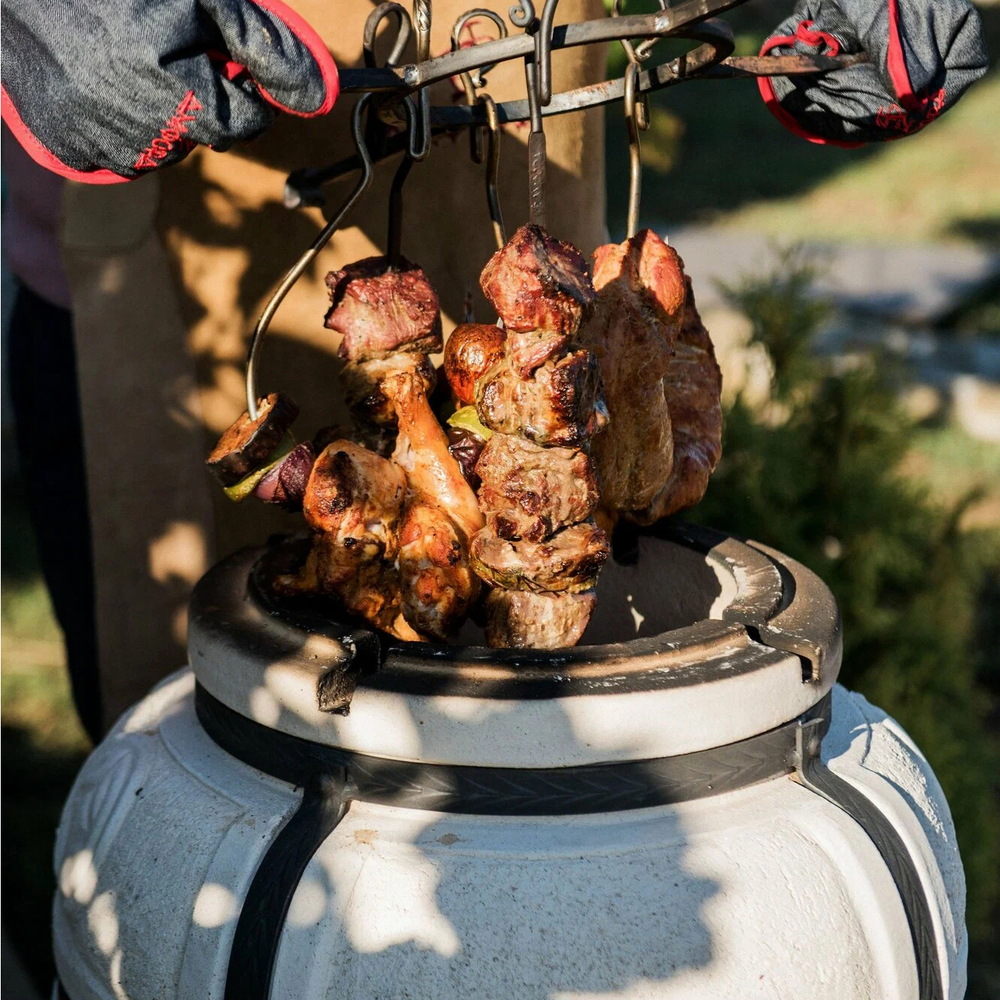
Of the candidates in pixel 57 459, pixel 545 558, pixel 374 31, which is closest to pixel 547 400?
pixel 545 558

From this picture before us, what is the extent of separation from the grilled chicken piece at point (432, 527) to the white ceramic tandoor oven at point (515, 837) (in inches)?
4.6

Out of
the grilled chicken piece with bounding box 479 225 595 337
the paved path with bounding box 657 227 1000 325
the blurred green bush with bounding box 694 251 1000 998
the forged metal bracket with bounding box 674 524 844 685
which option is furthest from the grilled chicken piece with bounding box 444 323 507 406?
the paved path with bounding box 657 227 1000 325

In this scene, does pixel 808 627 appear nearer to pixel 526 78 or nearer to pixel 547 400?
pixel 547 400

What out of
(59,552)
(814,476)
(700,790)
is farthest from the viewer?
(814,476)

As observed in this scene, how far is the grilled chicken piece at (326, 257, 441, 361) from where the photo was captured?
66.4 inches

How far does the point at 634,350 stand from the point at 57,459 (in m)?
1.36

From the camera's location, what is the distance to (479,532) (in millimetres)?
1519

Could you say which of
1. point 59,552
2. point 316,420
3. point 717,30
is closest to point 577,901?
point 717,30

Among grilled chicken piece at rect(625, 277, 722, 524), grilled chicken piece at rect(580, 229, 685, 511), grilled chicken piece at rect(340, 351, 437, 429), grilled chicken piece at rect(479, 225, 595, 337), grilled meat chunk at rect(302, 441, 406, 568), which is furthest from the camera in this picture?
grilled chicken piece at rect(625, 277, 722, 524)

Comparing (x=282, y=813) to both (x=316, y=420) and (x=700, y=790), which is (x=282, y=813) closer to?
(x=700, y=790)

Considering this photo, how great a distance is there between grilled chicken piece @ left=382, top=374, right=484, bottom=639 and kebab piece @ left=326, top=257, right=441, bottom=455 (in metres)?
0.07

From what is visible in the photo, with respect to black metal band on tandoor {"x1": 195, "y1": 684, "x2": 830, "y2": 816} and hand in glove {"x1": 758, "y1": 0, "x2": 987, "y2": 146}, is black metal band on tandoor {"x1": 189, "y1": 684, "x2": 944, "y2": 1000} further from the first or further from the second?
hand in glove {"x1": 758, "y1": 0, "x2": 987, "y2": 146}

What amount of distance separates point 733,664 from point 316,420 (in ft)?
3.92

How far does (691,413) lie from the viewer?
1.84m
